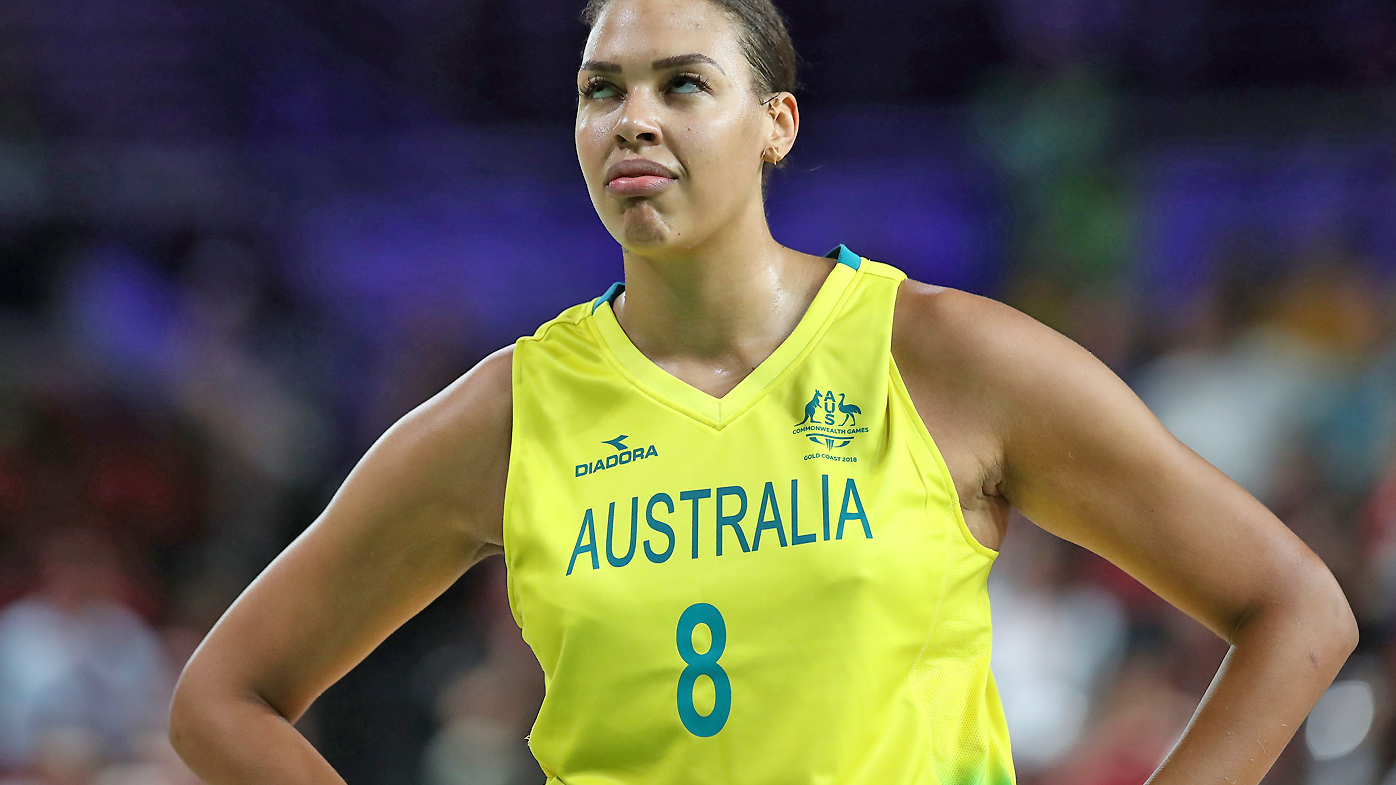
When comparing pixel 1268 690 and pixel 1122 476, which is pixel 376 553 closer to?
pixel 1122 476

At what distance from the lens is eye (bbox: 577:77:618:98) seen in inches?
69.8

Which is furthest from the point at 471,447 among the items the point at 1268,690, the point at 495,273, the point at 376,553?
the point at 495,273

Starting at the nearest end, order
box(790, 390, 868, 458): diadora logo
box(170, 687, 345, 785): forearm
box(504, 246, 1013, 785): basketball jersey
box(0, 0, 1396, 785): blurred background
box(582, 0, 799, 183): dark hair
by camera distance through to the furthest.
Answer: box(504, 246, 1013, 785): basketball jersey → box(790, 390, 868, 458): diadora logo → box(582, 0, 799, 183): dark hair → box(170, 687, 345, 785): forearm → box(0, 0, 1396, 785): blurred background

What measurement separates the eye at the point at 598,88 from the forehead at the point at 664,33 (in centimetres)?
3

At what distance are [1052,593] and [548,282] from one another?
222cm

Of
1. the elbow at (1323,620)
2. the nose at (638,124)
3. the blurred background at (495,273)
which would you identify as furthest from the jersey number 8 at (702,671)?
the blurred background at (495,273)

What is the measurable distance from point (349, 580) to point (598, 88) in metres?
0.75

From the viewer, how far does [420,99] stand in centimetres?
529

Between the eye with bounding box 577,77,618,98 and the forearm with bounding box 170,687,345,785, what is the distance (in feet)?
3.15

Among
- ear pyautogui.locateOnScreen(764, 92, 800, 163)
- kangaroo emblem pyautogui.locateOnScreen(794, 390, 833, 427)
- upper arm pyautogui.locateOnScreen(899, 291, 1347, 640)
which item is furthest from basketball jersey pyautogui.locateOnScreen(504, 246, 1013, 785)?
ear pyautogui.locateOnScreen(764, 92, 800, 163)

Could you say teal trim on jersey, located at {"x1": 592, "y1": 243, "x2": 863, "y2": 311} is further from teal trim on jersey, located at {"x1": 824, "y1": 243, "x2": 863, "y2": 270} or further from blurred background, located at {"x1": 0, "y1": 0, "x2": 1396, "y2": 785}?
blurred background, located at {"x1": 0, "y1": 0, "x2": 1396, "y2": 785}

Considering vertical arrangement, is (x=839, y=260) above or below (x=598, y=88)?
below

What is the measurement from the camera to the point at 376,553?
189 cm

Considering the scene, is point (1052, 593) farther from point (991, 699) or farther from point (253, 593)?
point (253, 593)
